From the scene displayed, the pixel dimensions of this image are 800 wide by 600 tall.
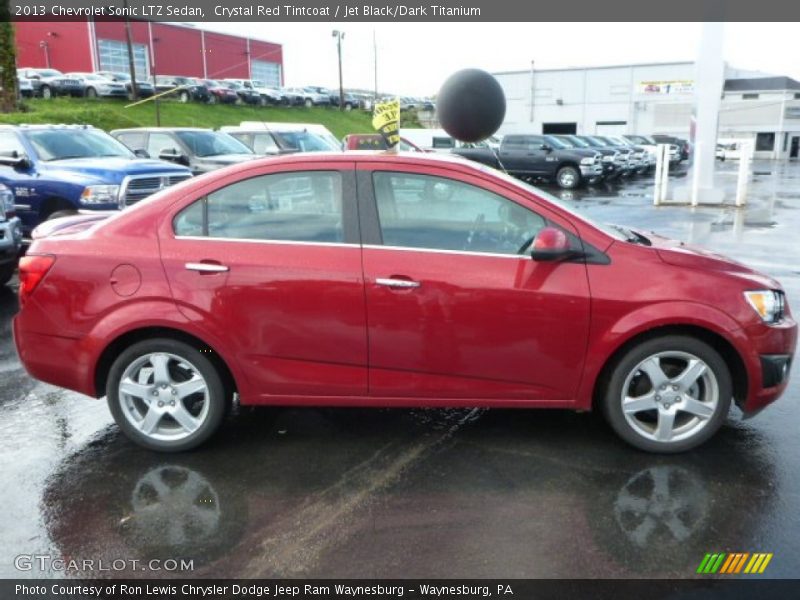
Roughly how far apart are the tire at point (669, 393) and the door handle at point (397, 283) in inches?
48.6

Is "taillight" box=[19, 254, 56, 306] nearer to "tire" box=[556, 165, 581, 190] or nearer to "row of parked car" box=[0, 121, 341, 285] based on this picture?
"row of parked car" box=[0, 121, 341, 285]

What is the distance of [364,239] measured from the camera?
152 inches

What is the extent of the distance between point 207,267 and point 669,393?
267cm

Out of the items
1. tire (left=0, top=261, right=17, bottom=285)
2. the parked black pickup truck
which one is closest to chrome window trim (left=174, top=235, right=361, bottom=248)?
tire (left=0, top=261, right=17, bottom=285)

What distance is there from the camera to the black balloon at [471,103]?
24.6 feet

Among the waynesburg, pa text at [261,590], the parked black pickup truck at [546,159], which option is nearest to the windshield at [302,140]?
the parked black pickup truck at [546,159]

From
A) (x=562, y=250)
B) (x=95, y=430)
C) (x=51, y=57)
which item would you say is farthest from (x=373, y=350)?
(x=51, y=57)

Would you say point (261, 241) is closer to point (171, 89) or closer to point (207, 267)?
point (207, 267)

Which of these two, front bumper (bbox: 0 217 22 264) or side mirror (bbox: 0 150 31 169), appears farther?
side mirror (bbox: 0 150 31 169)

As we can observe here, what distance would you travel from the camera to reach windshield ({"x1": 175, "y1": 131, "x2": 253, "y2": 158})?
13109 millimetres

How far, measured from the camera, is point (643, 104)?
5844 cm

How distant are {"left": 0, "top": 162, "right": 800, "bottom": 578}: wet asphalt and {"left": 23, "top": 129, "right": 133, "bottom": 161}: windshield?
607 centimetres

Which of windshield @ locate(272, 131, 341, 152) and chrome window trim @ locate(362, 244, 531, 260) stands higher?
windshield @ locate(272, 131, 341, 152)

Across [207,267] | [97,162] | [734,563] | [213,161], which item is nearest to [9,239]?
[97,162]
